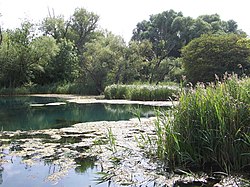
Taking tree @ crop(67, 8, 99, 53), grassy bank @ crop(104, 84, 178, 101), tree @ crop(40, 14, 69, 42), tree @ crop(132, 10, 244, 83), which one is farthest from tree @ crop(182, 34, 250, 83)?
tree @ crop(40, 14, 69, 42)

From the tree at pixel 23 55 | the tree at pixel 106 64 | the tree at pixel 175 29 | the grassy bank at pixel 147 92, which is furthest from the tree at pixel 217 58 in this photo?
the tree at pixel 23 55

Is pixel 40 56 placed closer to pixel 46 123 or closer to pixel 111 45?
pixel 111 45

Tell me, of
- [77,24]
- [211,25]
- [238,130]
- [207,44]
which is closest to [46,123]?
[238,130]

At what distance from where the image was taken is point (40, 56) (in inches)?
1067

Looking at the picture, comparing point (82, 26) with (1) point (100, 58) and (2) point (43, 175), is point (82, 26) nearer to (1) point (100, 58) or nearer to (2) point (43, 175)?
(1) point (100, 58)

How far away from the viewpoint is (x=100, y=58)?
2408 centimetres

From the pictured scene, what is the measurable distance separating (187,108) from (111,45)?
19.8 m

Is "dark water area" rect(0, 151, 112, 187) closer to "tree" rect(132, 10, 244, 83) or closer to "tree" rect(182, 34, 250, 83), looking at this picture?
"tree" rect(182, 34, 250, 83)

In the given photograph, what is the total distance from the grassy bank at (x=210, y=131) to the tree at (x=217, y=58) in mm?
15323

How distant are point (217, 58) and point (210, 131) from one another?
53.8 ft

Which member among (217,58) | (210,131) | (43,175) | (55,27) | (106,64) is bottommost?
(43,175)

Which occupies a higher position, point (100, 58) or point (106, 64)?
point (100, 58)

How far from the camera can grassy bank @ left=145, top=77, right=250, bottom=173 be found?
4.51m

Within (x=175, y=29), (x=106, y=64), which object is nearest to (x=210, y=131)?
(x=106, y=64)
